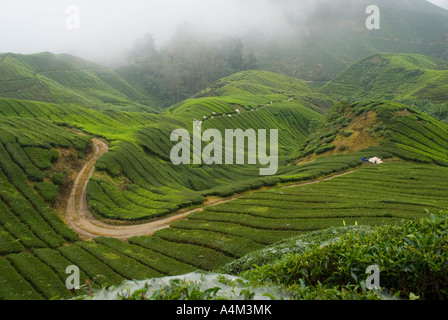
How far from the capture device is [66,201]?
29375 mm

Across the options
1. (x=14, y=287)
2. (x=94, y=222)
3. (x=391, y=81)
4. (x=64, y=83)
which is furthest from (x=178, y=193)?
(x=391, y=81)

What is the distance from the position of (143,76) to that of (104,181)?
181 meters

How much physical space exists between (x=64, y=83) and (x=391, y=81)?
167 m

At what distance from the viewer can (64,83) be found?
147 meters

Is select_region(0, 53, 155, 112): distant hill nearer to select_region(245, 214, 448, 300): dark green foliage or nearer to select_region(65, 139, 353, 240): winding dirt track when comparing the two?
select_region(65, 139, 353, 240): winding dirt track

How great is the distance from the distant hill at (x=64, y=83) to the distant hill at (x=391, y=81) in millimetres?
106742

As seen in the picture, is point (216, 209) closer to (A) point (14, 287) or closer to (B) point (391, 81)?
(A) point (14, 287)

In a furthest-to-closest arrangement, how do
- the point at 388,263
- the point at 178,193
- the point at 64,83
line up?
the point at 64,83, the point at 178,193, the point at 388,263

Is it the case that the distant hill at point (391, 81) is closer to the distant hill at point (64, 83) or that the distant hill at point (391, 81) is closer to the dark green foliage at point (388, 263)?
the distant hill at point (64, 83)

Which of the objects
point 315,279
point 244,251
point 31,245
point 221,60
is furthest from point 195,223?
point 221,60

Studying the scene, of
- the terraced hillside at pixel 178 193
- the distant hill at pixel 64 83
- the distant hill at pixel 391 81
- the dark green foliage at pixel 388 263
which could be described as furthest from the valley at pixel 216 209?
the distant hill at pixel 391 81

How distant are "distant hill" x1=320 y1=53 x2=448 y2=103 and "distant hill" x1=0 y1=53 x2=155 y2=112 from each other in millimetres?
106742
